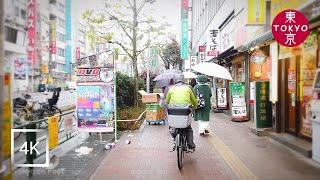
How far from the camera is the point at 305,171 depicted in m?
6.20

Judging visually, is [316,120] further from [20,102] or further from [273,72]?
[20,102]

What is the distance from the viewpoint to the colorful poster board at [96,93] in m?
8.70

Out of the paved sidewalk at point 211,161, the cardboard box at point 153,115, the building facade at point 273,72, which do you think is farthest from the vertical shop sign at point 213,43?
the paved sidewalk at point 211,161

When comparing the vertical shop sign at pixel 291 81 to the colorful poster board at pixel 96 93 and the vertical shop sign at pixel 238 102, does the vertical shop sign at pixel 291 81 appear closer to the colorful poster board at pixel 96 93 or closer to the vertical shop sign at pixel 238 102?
the vertical shop sign at pixel 238 102

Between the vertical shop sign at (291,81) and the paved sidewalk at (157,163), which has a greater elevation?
the vertical shop sign at (291,81)

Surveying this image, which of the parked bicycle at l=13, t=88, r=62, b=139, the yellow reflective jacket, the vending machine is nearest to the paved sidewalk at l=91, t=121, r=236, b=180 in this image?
the yellow reflective jacket

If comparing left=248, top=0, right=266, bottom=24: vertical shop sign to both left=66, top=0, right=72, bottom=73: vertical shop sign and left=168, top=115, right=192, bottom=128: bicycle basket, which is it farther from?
left=66, top=0, right=72, bottom=73: vertical shop sign

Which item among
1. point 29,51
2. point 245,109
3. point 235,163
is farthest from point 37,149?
point 245,109

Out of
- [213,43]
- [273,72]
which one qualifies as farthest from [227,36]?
[273,72]

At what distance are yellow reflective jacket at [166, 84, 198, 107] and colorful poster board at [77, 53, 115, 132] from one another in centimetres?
235

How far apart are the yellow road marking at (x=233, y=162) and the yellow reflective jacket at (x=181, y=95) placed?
57.9 inches

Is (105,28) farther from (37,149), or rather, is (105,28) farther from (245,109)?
(37,149)

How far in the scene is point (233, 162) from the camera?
271 inches

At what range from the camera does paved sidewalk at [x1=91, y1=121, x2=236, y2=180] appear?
19.5 feet
